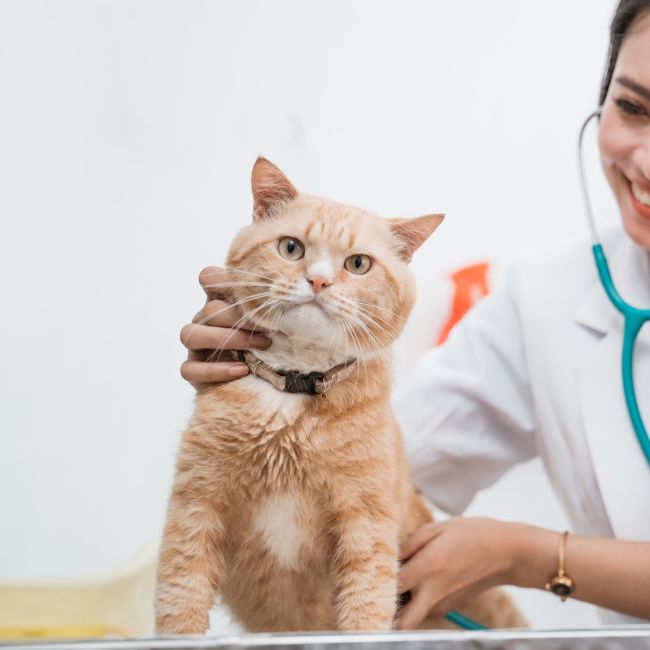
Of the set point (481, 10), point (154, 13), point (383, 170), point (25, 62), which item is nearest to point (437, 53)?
point (481, 10)

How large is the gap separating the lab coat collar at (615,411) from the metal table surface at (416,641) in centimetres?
51

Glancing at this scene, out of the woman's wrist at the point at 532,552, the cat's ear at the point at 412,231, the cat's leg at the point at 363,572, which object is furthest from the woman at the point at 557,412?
the cat's ear at the point at 412,231

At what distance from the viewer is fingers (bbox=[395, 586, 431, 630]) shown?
0.80 meters

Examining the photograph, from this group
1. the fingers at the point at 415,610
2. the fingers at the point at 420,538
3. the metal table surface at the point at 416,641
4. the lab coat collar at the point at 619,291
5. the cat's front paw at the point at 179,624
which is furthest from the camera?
the lab coat collar at the point at 619,291

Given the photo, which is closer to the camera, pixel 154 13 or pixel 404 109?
pixel 154 13

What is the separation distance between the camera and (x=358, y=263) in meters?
0.72

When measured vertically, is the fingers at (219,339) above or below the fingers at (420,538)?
above

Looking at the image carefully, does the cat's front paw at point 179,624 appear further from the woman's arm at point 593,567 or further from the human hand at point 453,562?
the woman's arm at point 593,567

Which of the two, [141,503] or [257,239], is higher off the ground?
[257,239]

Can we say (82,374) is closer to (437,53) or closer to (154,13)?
(154,13)

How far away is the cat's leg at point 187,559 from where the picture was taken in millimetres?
656

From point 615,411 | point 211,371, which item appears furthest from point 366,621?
point 615,411

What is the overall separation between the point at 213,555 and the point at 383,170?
570 mm

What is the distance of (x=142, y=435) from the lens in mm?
724
